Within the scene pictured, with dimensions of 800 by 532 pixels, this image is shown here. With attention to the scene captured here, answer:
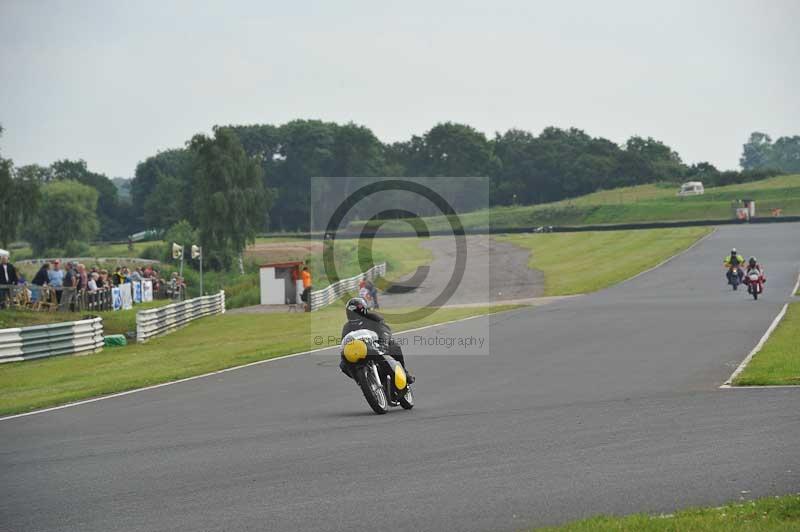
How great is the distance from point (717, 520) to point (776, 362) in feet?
37.5

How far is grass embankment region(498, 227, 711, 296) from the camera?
177 feet

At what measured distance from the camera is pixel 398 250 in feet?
261

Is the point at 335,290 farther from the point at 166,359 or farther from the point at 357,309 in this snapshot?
the point at 357,309

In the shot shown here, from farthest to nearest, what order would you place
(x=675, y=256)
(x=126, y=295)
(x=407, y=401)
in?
(x=675, y=256) < (x=126, y=295) < (x=407, y=401)

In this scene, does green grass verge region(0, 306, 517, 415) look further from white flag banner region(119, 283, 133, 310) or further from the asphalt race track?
white flag banner region(119, 283, 133, 310)

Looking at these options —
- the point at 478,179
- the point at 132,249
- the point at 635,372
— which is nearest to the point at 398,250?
the point at 132,249

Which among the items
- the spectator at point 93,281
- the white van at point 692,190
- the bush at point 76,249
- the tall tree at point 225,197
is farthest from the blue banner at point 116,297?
the white van at point 692,190

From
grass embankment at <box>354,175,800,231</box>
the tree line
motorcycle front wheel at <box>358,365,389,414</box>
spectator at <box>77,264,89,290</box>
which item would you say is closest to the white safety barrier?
spectator at <box>77,264,89,290</box>

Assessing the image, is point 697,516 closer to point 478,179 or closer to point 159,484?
point 159,484

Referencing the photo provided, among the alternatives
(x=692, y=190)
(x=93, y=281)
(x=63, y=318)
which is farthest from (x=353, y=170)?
(x=63, y=318)

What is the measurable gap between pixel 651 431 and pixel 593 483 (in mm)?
2714

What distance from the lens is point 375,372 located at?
46.7ft

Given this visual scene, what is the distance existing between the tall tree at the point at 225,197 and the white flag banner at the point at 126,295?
3863 cm

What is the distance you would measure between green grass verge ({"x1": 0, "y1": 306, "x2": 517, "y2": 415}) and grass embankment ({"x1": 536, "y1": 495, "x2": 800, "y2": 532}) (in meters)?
11.8
